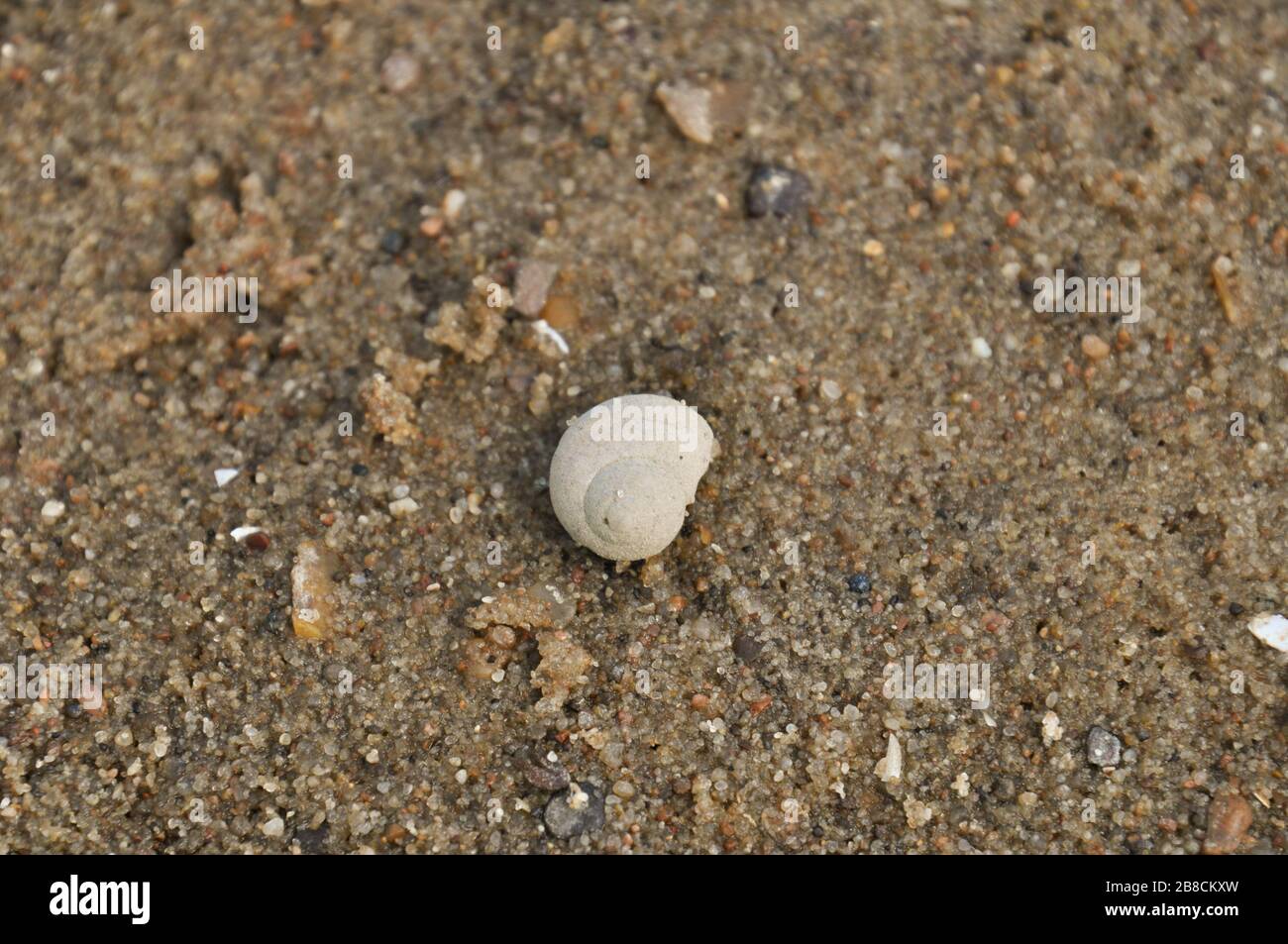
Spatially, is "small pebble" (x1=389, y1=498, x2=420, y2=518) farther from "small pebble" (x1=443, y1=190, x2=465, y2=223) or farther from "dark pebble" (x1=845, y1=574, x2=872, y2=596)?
"dark pebble" (x1=845, y1=574, x2=872, y2=596)

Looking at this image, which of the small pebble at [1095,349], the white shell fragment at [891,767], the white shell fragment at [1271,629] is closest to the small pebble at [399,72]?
the small pebble at [1095,349]

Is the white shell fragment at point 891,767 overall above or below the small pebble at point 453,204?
below

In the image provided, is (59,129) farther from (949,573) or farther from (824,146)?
(949,573)

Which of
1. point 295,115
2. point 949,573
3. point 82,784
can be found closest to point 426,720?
point 82,784

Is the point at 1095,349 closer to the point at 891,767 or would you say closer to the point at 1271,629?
the point at 1271,629

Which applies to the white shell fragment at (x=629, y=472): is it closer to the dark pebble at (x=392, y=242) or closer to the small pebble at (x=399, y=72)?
the dark pebble at (x=392, y=242)

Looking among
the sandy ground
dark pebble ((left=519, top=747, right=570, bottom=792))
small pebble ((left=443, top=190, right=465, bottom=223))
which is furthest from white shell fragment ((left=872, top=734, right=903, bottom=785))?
small pebble ((left=443, top=190, right=465, bottom=223))
